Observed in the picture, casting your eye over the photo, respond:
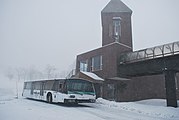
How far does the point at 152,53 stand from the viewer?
20453 millimetres

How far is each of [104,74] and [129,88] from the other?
3.82m

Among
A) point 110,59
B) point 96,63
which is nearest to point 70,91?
point 110,59

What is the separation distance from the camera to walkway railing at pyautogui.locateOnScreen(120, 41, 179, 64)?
60.6 feet

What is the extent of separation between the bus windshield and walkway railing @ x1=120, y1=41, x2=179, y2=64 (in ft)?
26.2

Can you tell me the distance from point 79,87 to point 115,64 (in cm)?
895

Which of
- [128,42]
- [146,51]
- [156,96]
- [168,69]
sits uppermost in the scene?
[128,42]

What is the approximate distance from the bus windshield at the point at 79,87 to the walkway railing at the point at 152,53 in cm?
799

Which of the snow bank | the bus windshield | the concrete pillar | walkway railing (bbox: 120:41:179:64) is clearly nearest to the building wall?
walkway railing (bbox: 120:41:179:64)

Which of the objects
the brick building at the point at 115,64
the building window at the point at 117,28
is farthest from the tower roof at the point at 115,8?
the building window at the point at 117,28

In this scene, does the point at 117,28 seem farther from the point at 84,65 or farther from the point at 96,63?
the point at 84,65

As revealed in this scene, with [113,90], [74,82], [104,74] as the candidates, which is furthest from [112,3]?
[74,82]

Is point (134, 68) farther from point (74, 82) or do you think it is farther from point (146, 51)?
point (74, 82)

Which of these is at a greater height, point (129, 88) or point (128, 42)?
point (128, 42)

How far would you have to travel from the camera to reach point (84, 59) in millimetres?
30078
